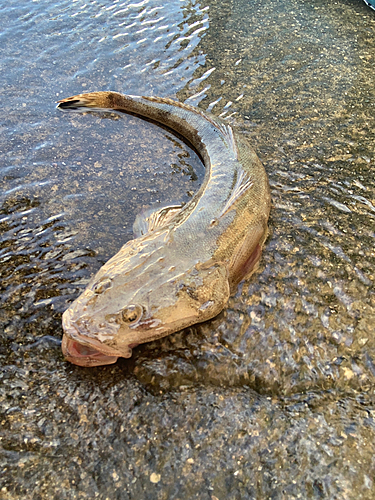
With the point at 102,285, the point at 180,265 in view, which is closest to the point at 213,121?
the point at 180,265

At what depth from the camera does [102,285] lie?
8.27 feet

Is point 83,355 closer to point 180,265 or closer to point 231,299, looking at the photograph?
point 180,265

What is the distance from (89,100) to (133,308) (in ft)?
10.5

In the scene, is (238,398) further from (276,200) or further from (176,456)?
(276,200)

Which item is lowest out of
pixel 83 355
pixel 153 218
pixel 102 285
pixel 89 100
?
pixel 83 355

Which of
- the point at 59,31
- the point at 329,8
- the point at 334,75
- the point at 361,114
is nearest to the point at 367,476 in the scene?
the point at 361,114

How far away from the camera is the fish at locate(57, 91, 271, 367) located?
243cm

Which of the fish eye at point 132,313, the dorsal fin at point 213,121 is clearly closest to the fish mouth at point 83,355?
the fish eye at point 132,313

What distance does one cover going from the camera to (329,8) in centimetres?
662

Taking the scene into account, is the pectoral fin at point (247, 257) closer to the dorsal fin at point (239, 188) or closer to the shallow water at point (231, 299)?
the shallow water at point (231, 299)

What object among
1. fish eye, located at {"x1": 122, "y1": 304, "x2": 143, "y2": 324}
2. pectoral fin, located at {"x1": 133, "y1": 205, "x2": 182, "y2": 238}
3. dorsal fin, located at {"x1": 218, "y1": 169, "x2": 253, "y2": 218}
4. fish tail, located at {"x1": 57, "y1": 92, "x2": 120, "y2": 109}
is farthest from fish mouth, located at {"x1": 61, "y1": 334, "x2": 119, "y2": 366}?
fish tail, located at {"x1": 57, "y1": 92, "x2": 120, "y2": 109}

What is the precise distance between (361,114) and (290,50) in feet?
5.98

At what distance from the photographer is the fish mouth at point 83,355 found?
2486mm

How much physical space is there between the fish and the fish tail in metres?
1.48
